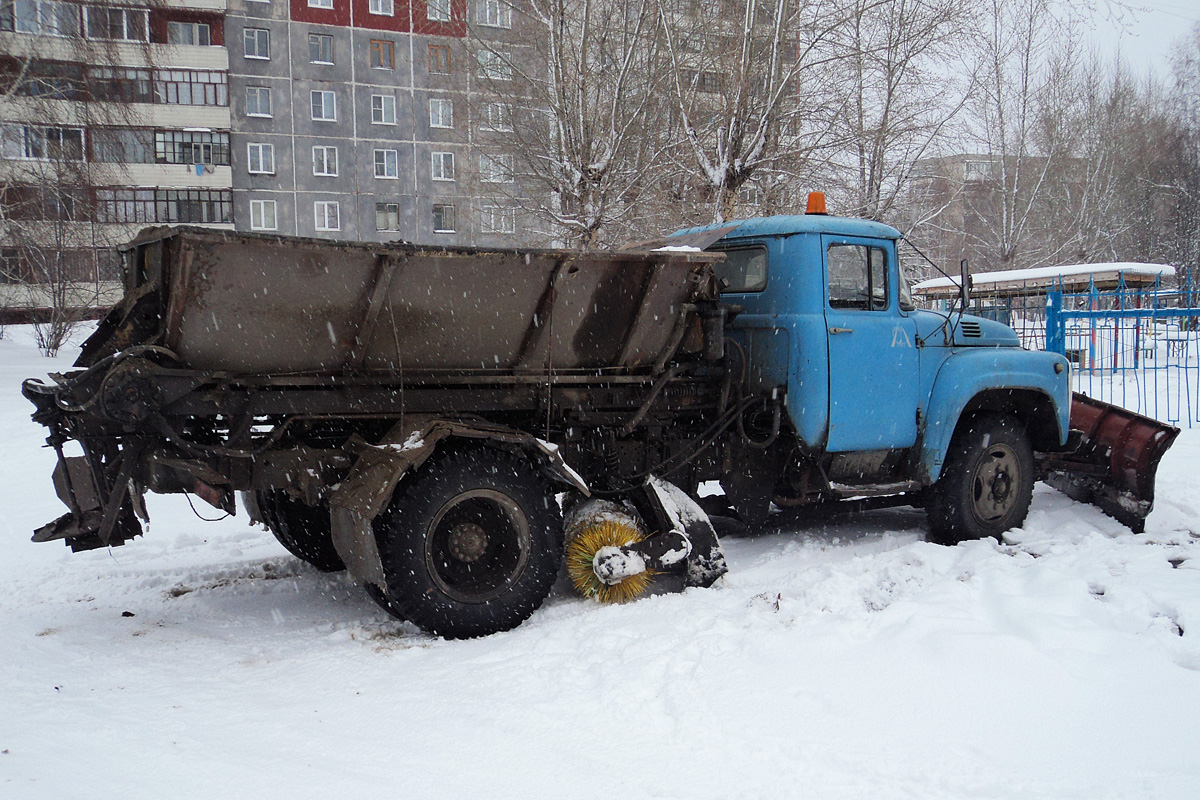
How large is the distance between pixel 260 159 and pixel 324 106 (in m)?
3.63

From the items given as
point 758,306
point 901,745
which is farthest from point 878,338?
point 901,745

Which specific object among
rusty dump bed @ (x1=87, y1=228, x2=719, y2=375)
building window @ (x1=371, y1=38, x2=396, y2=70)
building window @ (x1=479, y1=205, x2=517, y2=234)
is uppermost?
building window @ (x1=371, y1=38, x2=396, y2=70)

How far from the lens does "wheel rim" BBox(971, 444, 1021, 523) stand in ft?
22.6

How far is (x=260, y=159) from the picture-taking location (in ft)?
126

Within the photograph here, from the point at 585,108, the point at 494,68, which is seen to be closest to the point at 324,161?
the point at 494,68

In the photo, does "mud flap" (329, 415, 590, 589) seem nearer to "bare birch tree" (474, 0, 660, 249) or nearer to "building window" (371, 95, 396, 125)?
"bare birch tree" (474, 0, 660, 249)

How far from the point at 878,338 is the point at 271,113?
37.7 metres

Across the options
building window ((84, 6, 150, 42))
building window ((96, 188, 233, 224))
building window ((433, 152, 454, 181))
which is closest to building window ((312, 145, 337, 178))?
building window ((96, 188, 233, 224))

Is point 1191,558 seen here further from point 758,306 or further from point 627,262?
point 627,262

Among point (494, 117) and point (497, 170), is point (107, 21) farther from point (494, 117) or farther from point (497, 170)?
point (494, 117)

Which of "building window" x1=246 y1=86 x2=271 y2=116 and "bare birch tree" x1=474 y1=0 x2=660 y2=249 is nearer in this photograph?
"bare birch tree" x1=474 y1=0 x2=660 y2=249

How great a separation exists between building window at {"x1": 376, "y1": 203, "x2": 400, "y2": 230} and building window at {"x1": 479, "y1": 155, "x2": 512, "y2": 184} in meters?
22.7

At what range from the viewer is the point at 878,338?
6344mm

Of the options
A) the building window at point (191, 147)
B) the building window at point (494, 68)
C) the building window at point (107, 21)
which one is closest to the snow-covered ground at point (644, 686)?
the building window at point (494, 68)
